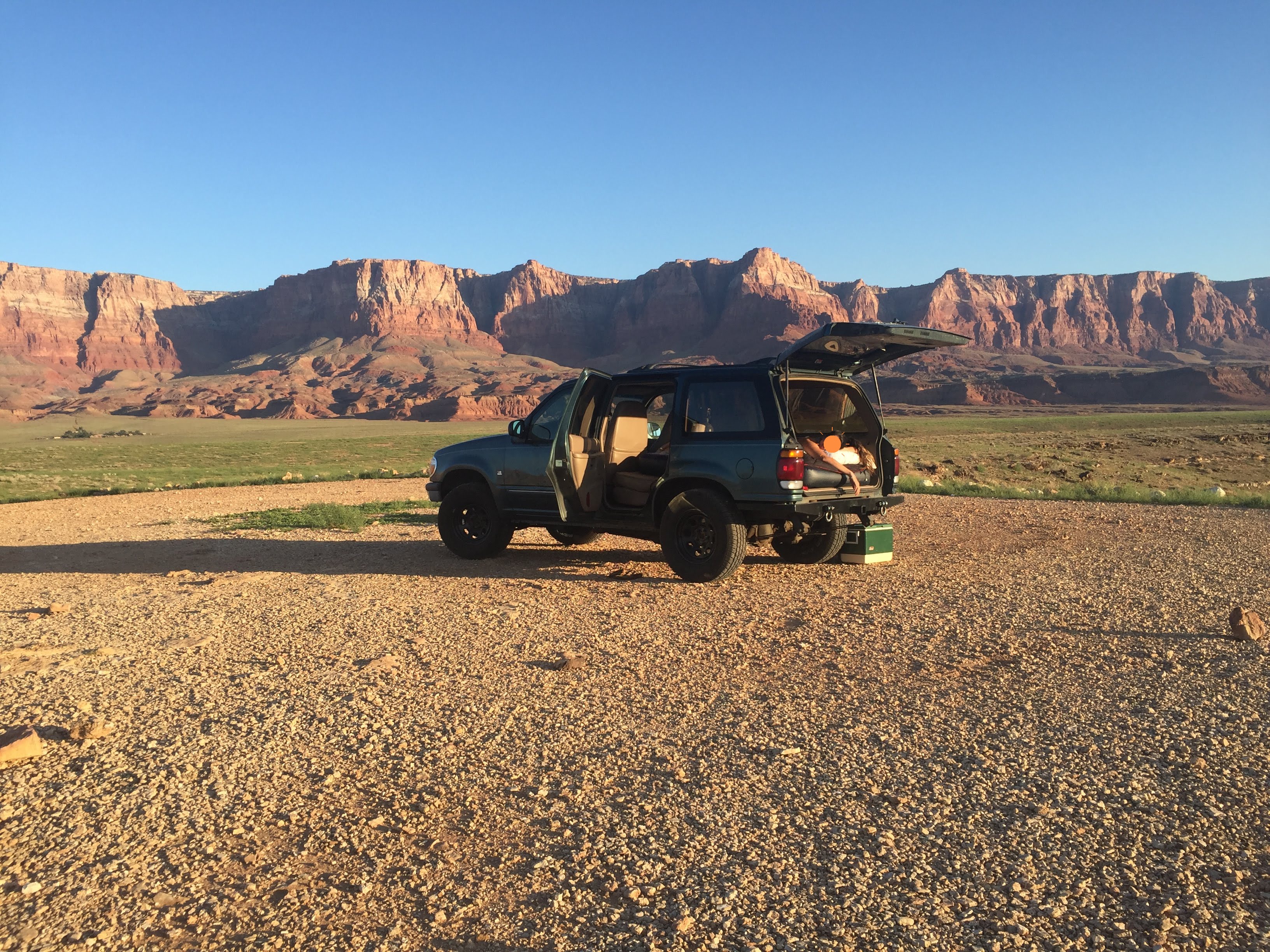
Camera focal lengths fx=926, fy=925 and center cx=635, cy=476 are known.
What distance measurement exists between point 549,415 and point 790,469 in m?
2.87

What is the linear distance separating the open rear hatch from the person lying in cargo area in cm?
74

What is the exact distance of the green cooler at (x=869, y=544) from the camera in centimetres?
955

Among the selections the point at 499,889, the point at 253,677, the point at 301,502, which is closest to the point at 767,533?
the point at 253,677

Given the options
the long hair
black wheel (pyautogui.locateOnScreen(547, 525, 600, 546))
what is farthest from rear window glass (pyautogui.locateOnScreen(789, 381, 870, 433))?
black wheel (pyautogui.locateOnScreen(547, 525, 600, 546))

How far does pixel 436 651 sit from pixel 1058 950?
4.50m

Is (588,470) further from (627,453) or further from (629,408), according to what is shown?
(629,408)

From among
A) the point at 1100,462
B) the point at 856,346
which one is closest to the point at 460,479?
the point at 856,346

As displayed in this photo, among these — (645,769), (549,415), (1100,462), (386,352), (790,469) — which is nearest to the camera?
(645,769)

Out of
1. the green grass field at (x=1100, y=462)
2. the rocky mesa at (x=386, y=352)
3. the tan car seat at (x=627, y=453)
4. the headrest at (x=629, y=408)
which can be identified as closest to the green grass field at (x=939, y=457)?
the green grass field at (x=1100, y=462)

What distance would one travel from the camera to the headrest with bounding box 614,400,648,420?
9.90 meters

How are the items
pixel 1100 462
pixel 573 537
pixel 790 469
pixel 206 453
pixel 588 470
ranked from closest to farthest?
pixel 790 469, pixel 588 470, pixel 573 537, pixel 1100 462, pixel 206 453

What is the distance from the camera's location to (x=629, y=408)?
393 inches

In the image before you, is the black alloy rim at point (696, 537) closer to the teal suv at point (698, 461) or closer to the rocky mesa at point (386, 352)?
the teal suv at point (698, 461)

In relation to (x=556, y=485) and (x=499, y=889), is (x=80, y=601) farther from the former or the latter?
(x=499, y=889)
